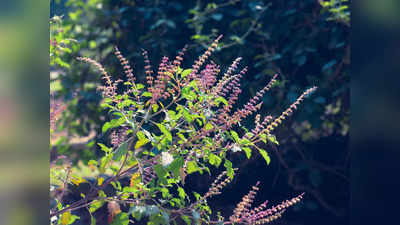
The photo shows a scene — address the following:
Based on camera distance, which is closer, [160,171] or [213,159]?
[160,171]

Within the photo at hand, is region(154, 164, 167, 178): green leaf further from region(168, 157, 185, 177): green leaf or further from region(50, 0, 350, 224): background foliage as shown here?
region(50, 0, 350, 224): background foliage

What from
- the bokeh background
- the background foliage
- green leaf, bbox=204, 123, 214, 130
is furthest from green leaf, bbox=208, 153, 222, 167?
the background foliage

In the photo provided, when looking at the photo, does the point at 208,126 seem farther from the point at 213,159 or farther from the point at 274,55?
the point at 274,55

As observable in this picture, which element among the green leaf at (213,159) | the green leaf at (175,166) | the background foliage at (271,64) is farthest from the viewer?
the background foliage at (271,64)

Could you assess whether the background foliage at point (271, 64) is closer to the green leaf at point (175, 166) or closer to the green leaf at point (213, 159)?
the green leaf at point (213, 159)

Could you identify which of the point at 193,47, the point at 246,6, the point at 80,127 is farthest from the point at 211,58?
the point at 80,127

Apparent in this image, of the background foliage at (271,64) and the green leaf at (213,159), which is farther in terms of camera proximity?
the background foliage at (271,64)

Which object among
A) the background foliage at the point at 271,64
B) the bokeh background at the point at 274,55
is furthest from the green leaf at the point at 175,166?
the background foliage at the point at 271,64

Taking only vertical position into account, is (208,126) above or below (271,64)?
above

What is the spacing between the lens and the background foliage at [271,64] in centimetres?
302

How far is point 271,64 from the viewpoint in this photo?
3070 mm

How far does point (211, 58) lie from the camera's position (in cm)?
313

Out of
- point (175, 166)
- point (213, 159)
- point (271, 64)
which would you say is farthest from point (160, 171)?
point (271, 64)
